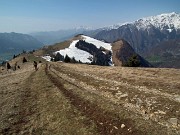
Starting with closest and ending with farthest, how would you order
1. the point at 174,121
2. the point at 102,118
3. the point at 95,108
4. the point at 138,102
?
the point at 174,121 < the point at 102,118 < the point at 95,108 < the point at 138,102

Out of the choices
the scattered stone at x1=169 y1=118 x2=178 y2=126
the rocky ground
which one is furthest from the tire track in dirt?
the scattered stone at x1=169 y1=118 x2=178 y2=126

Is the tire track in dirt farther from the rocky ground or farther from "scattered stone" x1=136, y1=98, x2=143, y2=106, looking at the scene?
"scattered stone" x1=136, y1=98, x2=143, y2=106

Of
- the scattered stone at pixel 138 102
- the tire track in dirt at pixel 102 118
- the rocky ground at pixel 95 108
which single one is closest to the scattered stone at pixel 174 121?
the rocky ground at pixel 95 108

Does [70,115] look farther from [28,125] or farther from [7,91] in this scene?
[7,91]

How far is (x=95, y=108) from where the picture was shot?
84.0ft

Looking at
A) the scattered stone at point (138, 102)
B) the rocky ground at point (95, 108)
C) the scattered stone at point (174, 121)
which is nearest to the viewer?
the scattered stone at point (174, 121)

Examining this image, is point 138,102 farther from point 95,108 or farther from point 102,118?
point 102,118

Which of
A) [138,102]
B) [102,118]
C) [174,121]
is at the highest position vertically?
[138,102]

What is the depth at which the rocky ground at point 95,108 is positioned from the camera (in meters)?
21.2

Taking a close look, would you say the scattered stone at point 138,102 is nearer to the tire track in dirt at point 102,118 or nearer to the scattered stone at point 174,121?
the tire track in dirt at point 102,118

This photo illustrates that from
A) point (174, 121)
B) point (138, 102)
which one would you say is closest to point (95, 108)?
point (138, 102)

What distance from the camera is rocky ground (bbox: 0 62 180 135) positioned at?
835 inches

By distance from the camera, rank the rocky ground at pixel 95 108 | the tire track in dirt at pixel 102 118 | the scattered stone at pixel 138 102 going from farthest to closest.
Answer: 1. the scattered stone at pixel 138 102
2. the rocky ground at pixel 95 108
3. the tire track in dirt at pixel 102 118

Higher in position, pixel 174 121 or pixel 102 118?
pixel 174 121
